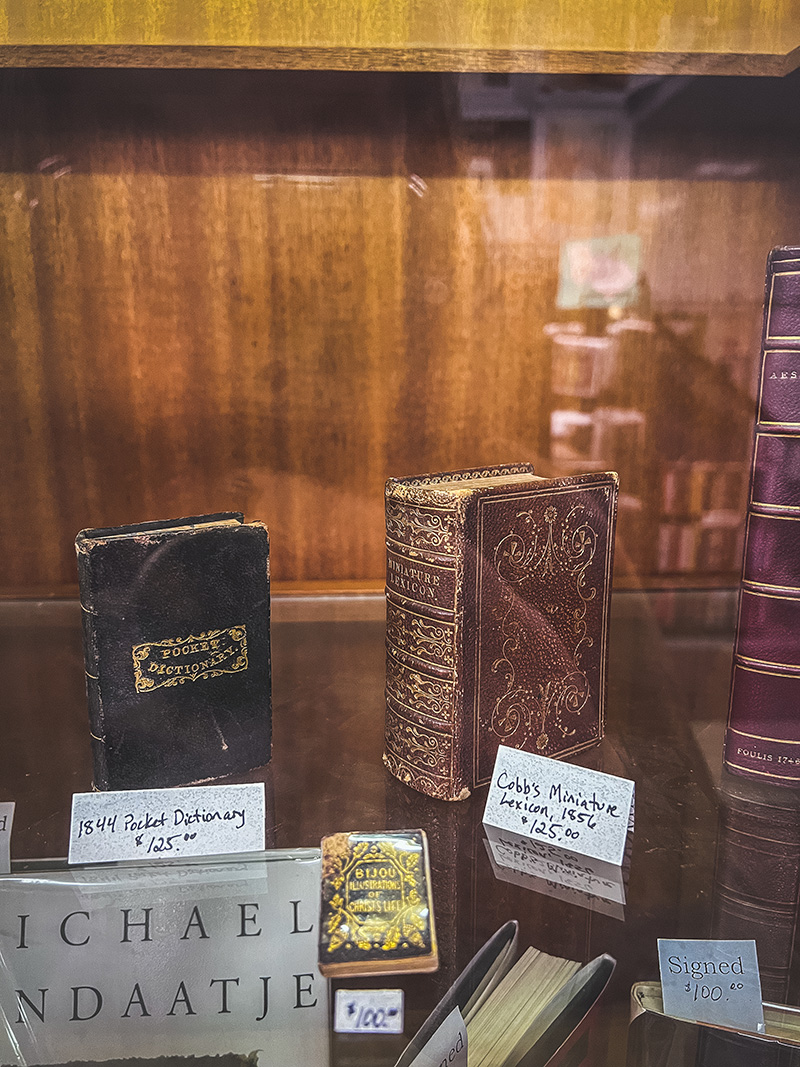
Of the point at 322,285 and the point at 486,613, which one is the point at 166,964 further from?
the point at 322,285

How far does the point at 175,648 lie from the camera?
799 millimetres

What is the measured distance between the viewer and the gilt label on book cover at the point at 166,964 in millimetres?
547

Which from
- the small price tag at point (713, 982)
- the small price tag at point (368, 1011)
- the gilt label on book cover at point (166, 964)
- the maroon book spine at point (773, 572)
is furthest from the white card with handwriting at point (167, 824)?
the maroon book spine at point (773, 572)

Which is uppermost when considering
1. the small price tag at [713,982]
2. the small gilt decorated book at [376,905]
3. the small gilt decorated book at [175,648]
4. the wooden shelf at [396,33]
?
the wooden shelf at [396,33]

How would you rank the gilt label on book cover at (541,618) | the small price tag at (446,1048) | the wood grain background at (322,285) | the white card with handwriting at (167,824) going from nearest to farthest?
1. the small price tag at (446,1048)
2. the white card with handwriting at (167,824)
3. the gilt label on book cover at (541,618)
4. the wood grain background at (322,285)

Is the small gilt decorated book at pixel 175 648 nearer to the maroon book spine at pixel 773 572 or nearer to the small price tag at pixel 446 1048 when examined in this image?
the small price tag at pixel 446 1048

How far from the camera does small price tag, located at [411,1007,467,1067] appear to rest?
0.53 meters

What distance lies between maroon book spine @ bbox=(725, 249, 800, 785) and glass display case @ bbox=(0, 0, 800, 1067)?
0.19ft

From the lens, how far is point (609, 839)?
0.73 meters

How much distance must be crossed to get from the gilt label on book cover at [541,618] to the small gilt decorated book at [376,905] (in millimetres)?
172

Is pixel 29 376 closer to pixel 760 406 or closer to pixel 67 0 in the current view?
pixel 67 0

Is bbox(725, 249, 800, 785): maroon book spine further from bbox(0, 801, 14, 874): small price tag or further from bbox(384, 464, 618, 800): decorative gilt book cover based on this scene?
bbox(0, 801, 14, 874): small price tag

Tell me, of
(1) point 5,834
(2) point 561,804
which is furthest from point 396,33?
(1) point 5,834

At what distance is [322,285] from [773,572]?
69cm
